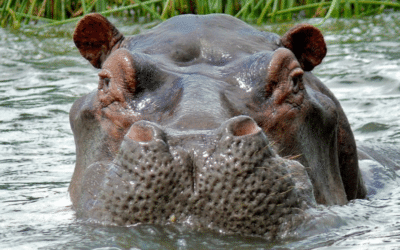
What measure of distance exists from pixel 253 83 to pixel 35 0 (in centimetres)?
876

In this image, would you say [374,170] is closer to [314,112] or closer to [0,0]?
[314,112]

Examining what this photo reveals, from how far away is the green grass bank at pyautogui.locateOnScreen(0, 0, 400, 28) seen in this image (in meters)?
10.4

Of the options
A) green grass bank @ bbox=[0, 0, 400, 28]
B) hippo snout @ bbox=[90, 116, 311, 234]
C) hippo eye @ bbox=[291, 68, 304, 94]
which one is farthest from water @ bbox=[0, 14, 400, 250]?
hippo eye @ bbox=[291, 68, 304, 94]

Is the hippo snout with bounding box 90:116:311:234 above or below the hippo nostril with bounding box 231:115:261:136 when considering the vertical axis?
below

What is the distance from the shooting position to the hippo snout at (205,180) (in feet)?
9.21

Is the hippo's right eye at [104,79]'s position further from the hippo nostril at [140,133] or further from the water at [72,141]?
the hippo nostril at [140,133]

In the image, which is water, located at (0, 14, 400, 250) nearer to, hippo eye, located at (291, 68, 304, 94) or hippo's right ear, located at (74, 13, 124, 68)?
hippo eye, located at (291, 68, 304, 94)

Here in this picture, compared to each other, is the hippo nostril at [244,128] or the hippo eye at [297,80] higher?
the hippo nostril at [244,128]

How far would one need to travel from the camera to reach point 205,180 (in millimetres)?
2805

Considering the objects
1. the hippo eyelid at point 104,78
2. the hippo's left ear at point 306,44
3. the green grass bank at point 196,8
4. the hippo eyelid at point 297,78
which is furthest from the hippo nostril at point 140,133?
the green grass bank at point 196,8

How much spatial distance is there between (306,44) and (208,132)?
65.9 inches

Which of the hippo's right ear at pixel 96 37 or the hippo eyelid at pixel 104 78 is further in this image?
the hippo's right ear at pixel 96 37

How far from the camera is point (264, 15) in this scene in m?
10.6

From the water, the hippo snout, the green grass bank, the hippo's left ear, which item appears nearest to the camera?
the hippo snout
